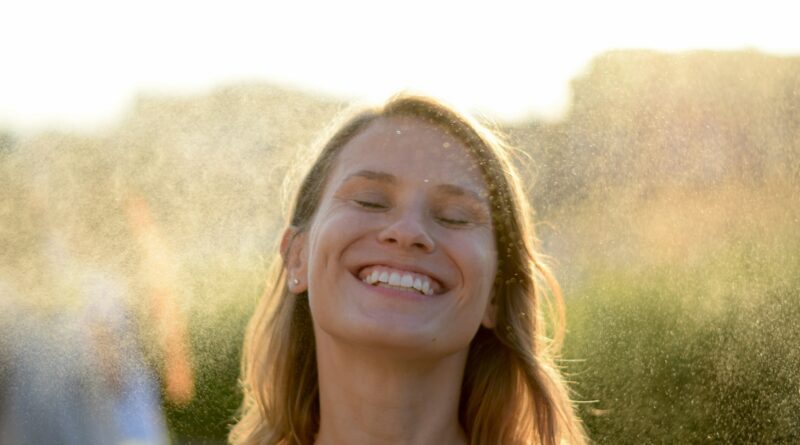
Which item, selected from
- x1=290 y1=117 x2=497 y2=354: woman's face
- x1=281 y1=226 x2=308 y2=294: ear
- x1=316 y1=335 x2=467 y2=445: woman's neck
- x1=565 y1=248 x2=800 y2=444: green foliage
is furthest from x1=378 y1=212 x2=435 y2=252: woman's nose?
x1=565 y1=248 x2=800 y2=444: green foliage

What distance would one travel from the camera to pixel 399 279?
10.9 feet

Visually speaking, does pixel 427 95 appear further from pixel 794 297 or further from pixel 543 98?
pixel 794 297

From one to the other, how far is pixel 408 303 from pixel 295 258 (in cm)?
58

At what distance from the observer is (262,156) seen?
7750 mm

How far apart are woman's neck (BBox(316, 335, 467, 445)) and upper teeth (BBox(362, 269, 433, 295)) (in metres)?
0.22

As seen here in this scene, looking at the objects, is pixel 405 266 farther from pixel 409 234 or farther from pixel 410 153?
pixel 410 153

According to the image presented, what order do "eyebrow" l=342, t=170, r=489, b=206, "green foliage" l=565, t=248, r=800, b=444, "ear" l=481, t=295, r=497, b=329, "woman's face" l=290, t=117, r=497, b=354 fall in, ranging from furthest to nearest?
"green foliage" l=565, t=248, r=800, b=444 < "ear" l=481, t=295, r=497, b=329 < "eyebrow" l=342, t=170, r=489, b=206 < "woman's face" l=290, t=117, r=497, b=354

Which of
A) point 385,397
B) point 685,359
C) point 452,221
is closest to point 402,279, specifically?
point 452,221

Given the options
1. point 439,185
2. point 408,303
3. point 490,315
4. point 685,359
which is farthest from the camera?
point 685,359

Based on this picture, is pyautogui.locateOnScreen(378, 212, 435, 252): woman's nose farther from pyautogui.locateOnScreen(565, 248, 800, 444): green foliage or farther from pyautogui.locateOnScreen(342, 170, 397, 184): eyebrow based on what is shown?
pyautogui.locateOnScreen(565, 248, 800, 444): green foliage

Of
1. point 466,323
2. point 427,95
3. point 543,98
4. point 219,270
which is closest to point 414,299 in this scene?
point 466,323

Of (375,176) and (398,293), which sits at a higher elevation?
(375,176)

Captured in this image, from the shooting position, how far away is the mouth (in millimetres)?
3336

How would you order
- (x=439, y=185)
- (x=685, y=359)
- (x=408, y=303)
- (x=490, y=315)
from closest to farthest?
(x=408, y=303), (x=439, y=185), (x=490, y=315), (x=685, y=359)
